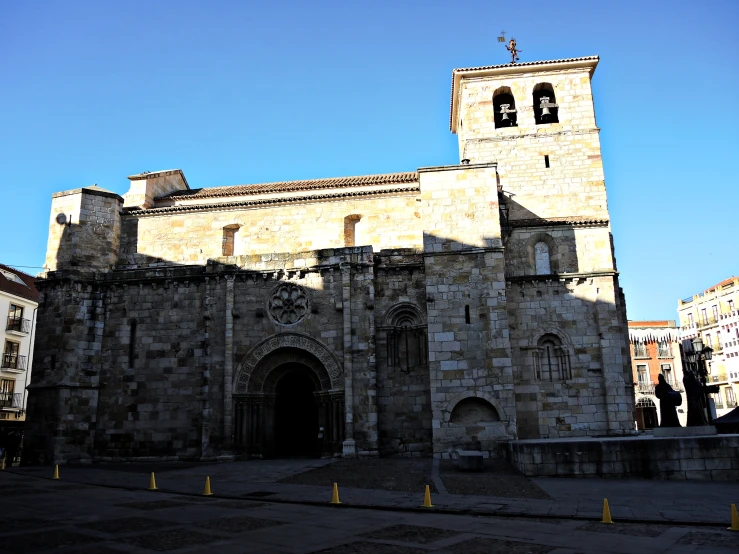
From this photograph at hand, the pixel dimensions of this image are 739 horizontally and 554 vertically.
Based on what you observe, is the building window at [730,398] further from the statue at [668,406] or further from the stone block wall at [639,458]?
the stone block wall at [639,458]

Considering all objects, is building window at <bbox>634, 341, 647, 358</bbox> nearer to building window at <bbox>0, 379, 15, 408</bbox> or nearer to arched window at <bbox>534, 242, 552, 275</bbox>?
arched window at <bbox>534, 242, 552, 275</bbox>

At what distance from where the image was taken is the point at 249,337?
22.9m

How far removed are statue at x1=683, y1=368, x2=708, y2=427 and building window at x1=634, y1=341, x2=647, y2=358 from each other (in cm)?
3584

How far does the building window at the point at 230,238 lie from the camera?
2760 cm

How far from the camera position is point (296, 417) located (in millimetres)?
24625

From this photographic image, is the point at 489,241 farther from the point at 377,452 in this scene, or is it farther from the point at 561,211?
the point at 377,452

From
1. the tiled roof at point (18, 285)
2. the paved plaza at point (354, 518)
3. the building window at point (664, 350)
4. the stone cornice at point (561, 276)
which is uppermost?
the tiled roof at point (18, 285)

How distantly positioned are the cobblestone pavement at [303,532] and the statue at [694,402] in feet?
28.6

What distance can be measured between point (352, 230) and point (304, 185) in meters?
3.66

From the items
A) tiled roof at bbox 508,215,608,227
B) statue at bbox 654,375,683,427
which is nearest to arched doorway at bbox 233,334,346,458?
tiled roof at bbox 508,215,608,227

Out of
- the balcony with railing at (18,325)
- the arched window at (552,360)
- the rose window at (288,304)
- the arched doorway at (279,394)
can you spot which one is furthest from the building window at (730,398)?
the balcony with railing at (18,325)

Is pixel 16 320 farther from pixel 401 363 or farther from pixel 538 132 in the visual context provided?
pixel 538 132

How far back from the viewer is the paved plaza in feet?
27.7

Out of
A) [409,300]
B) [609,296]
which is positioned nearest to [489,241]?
[409,300]
